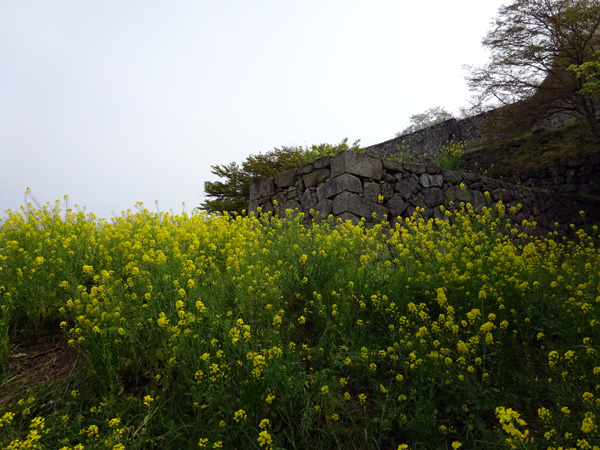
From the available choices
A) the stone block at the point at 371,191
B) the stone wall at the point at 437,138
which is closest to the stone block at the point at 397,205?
the stone block at the point at 371,191

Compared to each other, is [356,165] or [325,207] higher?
[356,165]

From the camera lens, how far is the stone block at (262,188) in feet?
24.0

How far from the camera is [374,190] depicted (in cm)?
613

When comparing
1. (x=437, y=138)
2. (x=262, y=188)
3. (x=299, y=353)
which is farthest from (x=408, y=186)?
(x=437, y=138)

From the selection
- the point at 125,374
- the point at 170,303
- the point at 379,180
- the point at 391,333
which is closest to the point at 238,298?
the point at 170,303

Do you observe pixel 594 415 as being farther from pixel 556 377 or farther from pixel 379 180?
pixel 379 180

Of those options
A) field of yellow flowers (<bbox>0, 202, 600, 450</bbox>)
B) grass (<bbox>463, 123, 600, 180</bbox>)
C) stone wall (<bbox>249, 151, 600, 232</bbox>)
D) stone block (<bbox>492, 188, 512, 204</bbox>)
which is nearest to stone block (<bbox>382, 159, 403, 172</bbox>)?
stone wall (<bbox>249, 151, 600, 232</bbox>)

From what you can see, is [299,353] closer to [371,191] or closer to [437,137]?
[371,191]

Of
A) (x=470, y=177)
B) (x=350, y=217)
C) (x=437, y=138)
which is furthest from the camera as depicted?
(x=437, y=138)

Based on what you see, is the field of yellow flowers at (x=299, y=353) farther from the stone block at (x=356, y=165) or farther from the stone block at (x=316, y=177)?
the stone block at (x=316, y=177)

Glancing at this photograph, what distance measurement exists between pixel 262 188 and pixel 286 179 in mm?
606

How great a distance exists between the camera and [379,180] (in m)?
6.27

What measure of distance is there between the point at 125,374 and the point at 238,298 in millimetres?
820

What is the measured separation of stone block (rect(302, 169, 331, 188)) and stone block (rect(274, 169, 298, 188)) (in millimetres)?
284
